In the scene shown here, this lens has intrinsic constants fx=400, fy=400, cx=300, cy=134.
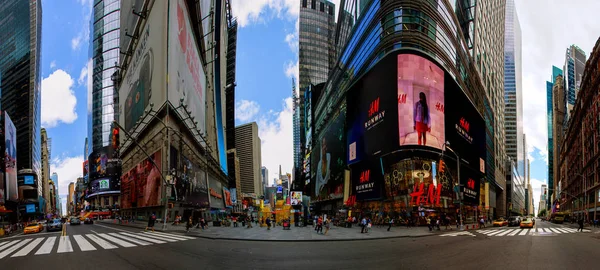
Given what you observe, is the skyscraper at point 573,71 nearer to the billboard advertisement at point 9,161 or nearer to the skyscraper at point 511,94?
the skyscraper at point 511,94

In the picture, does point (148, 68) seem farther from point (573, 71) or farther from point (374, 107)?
point (573, 71)

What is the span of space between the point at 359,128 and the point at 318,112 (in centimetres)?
5764

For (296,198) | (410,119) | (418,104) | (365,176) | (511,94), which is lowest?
(296,198)

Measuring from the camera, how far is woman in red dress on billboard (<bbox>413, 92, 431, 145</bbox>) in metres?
52.1

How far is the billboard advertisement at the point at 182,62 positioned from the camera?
5553cm

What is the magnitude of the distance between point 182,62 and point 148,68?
505cm

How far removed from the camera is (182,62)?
61.5m

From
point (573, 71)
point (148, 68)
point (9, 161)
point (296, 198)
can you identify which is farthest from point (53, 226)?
point (573, 71)

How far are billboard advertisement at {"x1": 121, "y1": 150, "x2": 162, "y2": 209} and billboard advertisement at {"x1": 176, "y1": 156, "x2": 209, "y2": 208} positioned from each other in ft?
11.7

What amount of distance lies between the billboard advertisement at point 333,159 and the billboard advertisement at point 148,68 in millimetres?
37772

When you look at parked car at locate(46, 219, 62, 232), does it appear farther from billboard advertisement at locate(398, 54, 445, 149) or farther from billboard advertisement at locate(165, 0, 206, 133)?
billboard advertisement at locate(398, 54, 445, 149)

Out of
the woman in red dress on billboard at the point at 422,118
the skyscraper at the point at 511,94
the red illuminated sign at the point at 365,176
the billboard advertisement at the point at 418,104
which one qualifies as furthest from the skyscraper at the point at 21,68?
the skyscraper at the point at 511,94

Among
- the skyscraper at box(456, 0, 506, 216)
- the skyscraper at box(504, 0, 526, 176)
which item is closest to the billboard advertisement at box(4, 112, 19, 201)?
the skyscraper at box(456, 0, 506, 216)

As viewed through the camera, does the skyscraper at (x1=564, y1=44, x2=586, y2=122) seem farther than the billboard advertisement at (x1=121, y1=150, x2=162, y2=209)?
Yes
